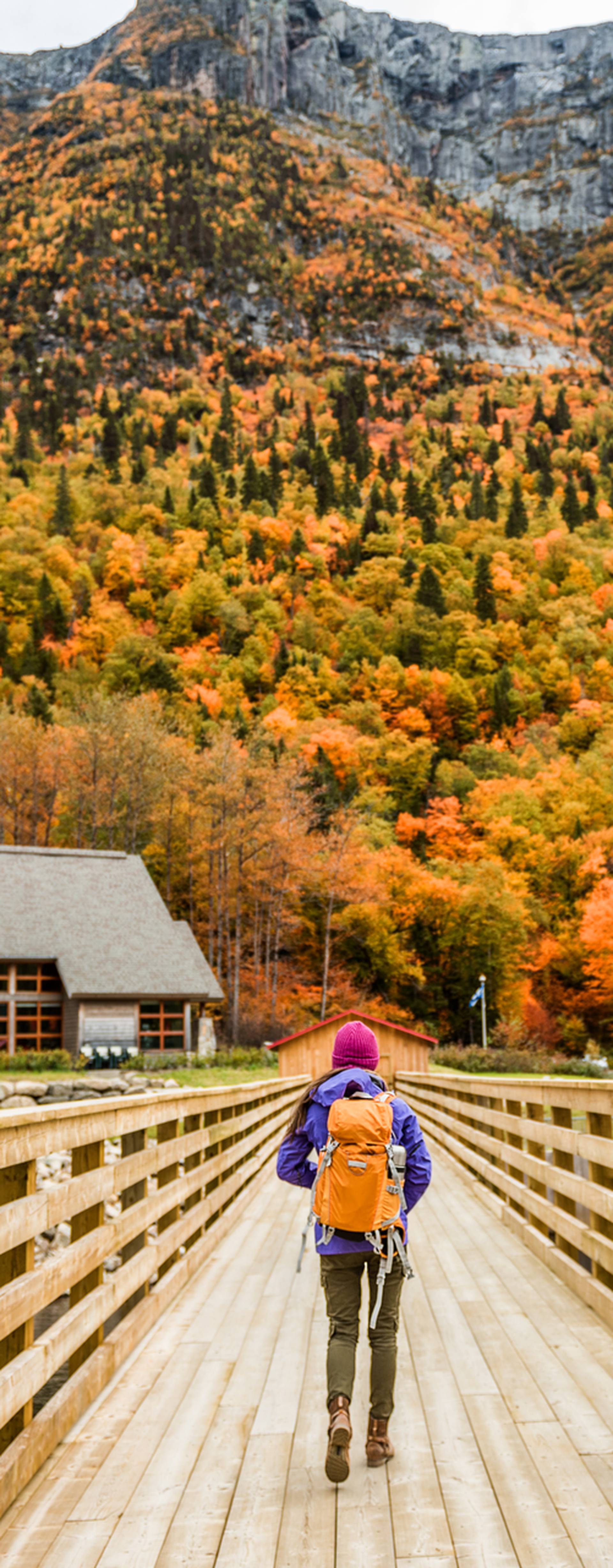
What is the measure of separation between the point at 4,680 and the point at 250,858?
30.0 metres

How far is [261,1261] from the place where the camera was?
8047 mm

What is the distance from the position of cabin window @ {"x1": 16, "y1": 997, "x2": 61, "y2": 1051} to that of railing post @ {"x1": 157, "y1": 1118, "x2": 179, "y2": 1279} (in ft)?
96.4

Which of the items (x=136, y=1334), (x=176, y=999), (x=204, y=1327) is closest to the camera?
(x=136, y=1334)

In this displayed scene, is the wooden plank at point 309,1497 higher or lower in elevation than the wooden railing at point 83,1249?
lower

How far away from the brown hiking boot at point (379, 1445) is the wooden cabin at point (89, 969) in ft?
96.9

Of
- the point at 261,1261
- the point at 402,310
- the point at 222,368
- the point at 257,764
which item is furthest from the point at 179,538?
the point at 402,310

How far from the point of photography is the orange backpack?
13.5 ft

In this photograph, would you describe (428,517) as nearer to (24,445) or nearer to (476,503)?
(476,503)

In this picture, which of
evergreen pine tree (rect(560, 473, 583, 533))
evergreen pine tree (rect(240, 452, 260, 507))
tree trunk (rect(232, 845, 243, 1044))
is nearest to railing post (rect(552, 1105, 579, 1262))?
tree trunk (rect(232, 845, 243, 1044))

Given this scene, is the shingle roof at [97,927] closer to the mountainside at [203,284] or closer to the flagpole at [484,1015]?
the flagpole at [484,1015]

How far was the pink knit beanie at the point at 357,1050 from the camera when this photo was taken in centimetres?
449

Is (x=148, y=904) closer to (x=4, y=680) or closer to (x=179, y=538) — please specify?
(x=4, y=680)

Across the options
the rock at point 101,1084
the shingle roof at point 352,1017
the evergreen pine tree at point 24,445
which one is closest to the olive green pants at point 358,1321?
the rock at point 101,1084

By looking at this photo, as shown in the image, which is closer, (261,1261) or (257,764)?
(261,1261)
